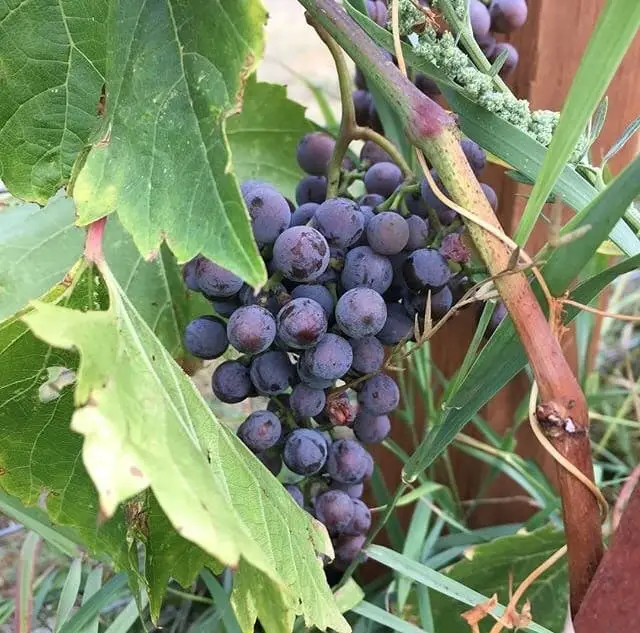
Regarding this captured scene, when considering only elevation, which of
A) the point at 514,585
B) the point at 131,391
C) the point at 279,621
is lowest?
the point at 514,585

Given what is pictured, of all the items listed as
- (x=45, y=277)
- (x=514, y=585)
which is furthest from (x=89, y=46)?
(x=514, y=585)

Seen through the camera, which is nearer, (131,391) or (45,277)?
(131,391)

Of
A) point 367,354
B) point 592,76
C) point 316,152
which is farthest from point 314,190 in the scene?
point 592,76

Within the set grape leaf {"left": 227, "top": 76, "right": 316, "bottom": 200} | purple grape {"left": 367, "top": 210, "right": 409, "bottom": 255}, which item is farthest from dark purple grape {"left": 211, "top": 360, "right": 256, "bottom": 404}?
grape leaf {"left": 227, "top": 76, "right": 316, "bottom": 200}

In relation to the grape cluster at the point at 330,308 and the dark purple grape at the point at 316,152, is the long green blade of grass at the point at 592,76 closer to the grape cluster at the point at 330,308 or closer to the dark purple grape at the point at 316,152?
the grape cluster at the point at 330,308

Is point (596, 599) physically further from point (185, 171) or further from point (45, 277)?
point (45, 277)

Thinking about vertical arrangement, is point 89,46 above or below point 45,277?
above

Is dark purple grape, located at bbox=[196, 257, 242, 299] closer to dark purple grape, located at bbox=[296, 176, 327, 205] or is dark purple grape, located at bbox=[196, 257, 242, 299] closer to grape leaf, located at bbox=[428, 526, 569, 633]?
dark purple grape, located at bbox=[296, 176, 327, 205]
